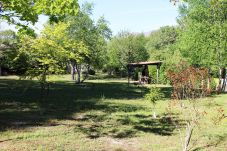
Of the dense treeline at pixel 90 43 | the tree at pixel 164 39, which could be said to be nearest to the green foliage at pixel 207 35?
the dense treeline at pixel 90 43

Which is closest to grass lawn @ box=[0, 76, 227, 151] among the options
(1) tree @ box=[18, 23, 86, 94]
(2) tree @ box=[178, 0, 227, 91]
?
(1) tree @ box=[18, 23, 86, 94]

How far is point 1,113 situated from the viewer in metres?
16.7

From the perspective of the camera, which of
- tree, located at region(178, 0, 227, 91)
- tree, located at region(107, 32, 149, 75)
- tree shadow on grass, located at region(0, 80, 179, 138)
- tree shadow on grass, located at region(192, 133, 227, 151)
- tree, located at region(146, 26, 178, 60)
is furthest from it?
tree, located at region(146, 26, 178, 60)

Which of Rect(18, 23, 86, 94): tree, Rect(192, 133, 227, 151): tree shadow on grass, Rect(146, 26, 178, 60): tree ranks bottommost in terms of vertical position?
Rect(192, 133, 227, 151): tree shadow on grass

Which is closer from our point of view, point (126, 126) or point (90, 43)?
point (126, 126)

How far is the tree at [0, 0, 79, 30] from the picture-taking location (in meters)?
7.91

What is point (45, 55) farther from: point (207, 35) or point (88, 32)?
point (88, 32)

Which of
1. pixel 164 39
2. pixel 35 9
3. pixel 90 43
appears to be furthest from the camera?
pixel 164 39

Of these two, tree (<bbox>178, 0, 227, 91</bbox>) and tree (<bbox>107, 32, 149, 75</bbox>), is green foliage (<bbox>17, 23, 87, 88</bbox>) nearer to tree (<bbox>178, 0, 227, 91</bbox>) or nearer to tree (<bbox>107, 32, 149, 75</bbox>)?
tree (<bbox>178, 0, 227, 91</bbox>)

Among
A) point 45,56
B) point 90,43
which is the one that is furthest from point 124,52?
point 45,56

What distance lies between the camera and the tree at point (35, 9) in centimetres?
791

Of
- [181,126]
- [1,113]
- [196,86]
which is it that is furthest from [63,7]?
[1,113]

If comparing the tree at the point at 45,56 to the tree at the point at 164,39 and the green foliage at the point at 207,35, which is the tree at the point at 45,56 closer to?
the green foliage at the point at 207,35

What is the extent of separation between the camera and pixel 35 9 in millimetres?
8898
